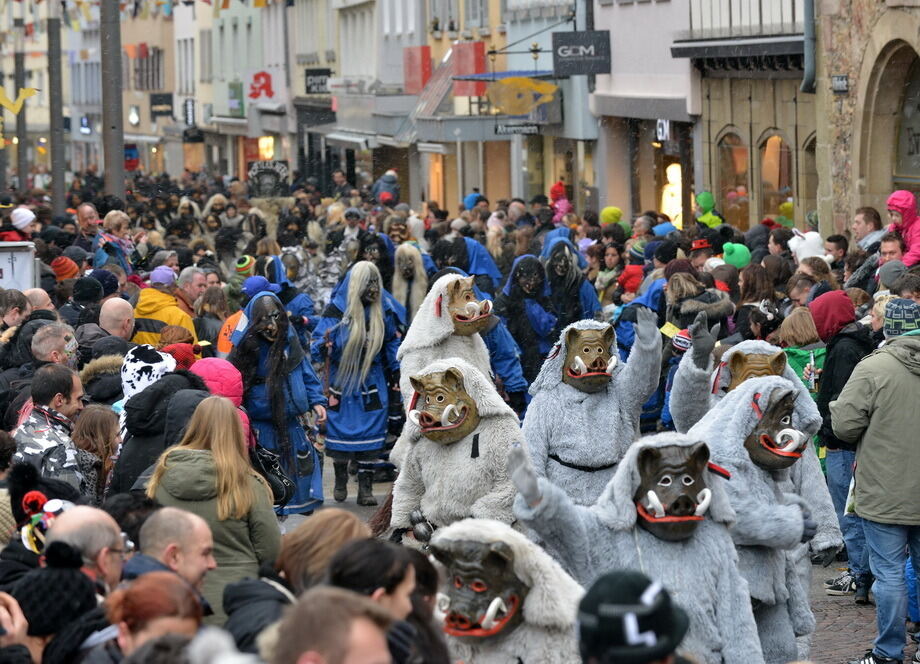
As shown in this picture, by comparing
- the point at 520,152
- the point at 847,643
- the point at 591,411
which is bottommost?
the point at 847,643

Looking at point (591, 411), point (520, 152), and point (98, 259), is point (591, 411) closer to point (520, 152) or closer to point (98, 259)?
point (98, 259)

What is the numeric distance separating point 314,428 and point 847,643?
151 inches

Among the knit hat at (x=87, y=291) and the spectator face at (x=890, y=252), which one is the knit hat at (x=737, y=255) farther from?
the knit hat at (x=87, y=291)

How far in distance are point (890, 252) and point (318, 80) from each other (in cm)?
4112

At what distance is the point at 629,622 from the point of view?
13.0ft

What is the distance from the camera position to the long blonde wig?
1313cm

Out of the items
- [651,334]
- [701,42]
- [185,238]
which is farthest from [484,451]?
[701,42]

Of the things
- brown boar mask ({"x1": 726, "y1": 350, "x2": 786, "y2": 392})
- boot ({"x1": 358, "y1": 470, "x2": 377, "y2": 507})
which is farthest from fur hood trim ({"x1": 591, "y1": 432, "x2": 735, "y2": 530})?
boot ({"x1": 358, "y1": 470, "x2": 377, "y2": 507})

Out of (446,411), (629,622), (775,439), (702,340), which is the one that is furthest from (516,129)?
(629,622)

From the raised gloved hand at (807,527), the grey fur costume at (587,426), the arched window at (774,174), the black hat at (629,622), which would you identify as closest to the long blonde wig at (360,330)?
the grey fur costume at (587,426)

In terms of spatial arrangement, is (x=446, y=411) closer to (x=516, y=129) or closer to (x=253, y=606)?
(x=253, y=606)

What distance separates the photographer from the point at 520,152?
37.7 meters

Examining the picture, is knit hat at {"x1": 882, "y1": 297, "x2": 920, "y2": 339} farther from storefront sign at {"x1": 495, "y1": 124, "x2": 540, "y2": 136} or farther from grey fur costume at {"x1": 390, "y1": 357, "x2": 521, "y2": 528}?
storefront sign at {"x1": 495, "y1": 124, "x2": 540, "y2": 136}

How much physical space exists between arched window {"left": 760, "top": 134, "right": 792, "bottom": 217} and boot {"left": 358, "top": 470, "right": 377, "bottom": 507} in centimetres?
1149
